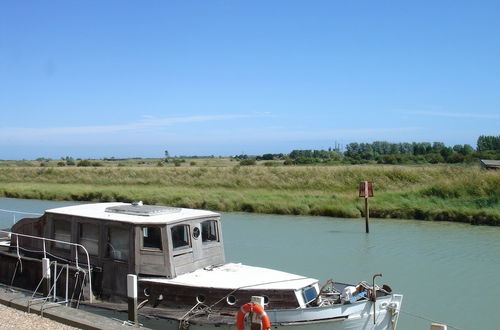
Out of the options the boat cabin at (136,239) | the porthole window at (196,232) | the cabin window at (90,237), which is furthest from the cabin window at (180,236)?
the cabin window at (90,237)

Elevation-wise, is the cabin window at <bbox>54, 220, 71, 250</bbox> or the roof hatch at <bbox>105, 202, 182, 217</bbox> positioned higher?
the roof hatch at <bbox>105, 202, 182, 217</bbox>

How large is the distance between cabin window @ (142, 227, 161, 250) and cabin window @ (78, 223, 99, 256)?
108 centimetres

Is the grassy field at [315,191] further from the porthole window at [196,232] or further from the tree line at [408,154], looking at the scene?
the tree line at [408,154]

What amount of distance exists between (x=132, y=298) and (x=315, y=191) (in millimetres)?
29404

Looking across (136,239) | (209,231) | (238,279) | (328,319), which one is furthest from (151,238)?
Answer: (328,319)

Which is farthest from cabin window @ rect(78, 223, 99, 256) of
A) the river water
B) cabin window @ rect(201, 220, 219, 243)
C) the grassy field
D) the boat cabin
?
the grassy field

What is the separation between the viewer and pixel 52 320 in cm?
846

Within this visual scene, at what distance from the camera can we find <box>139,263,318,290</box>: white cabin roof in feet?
30.0

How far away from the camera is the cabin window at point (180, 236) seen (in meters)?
9.94

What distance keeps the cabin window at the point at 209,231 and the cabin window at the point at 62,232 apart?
281 cm

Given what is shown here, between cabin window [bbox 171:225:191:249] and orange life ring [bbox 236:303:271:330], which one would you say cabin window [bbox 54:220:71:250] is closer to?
cabin window [bbox 171:225:191:249]

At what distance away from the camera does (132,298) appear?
8.83 m

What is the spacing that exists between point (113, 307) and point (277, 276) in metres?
3.10

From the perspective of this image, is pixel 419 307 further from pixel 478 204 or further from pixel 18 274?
pixel 478 204
